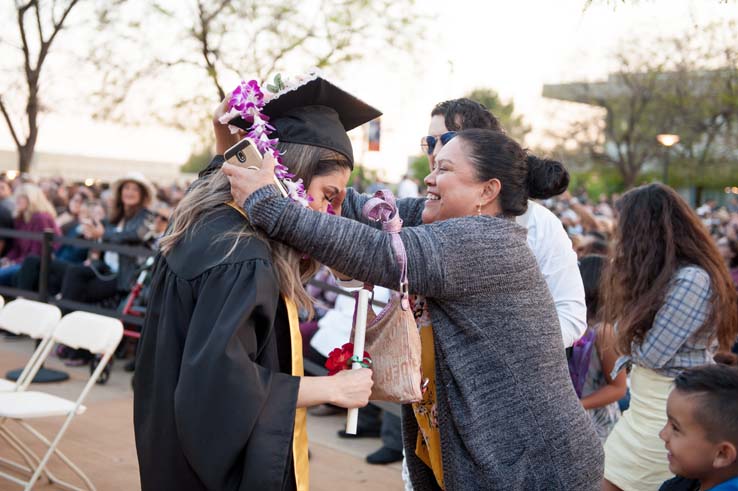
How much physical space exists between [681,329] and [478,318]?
1.44m

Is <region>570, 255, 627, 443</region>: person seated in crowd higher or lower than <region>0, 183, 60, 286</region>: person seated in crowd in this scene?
higher

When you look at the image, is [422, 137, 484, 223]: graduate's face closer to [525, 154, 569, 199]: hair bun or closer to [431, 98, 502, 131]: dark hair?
[525, 154, 569, 199]: hair bun

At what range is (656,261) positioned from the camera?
11.1 feet

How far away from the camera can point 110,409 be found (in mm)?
6379

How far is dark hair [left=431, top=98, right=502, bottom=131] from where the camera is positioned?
3.31 m

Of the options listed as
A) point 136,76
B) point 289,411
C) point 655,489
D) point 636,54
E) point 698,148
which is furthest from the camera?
point 698,148

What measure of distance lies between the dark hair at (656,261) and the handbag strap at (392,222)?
1593 millimetres

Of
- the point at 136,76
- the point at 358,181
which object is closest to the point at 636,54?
the point at 358,181

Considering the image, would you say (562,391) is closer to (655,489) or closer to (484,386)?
(484,386)

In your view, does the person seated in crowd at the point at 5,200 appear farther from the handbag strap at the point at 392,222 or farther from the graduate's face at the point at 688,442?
the graduate's face at the point at 688,442

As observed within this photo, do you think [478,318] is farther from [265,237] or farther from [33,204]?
[33,204]

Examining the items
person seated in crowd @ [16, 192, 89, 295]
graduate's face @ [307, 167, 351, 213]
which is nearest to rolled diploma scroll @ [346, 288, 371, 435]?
graduate's face @ [307, 167, 351, 213]

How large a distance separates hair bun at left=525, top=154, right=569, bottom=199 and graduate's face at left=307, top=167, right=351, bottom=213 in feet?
2.13

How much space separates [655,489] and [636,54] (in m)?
23.4
